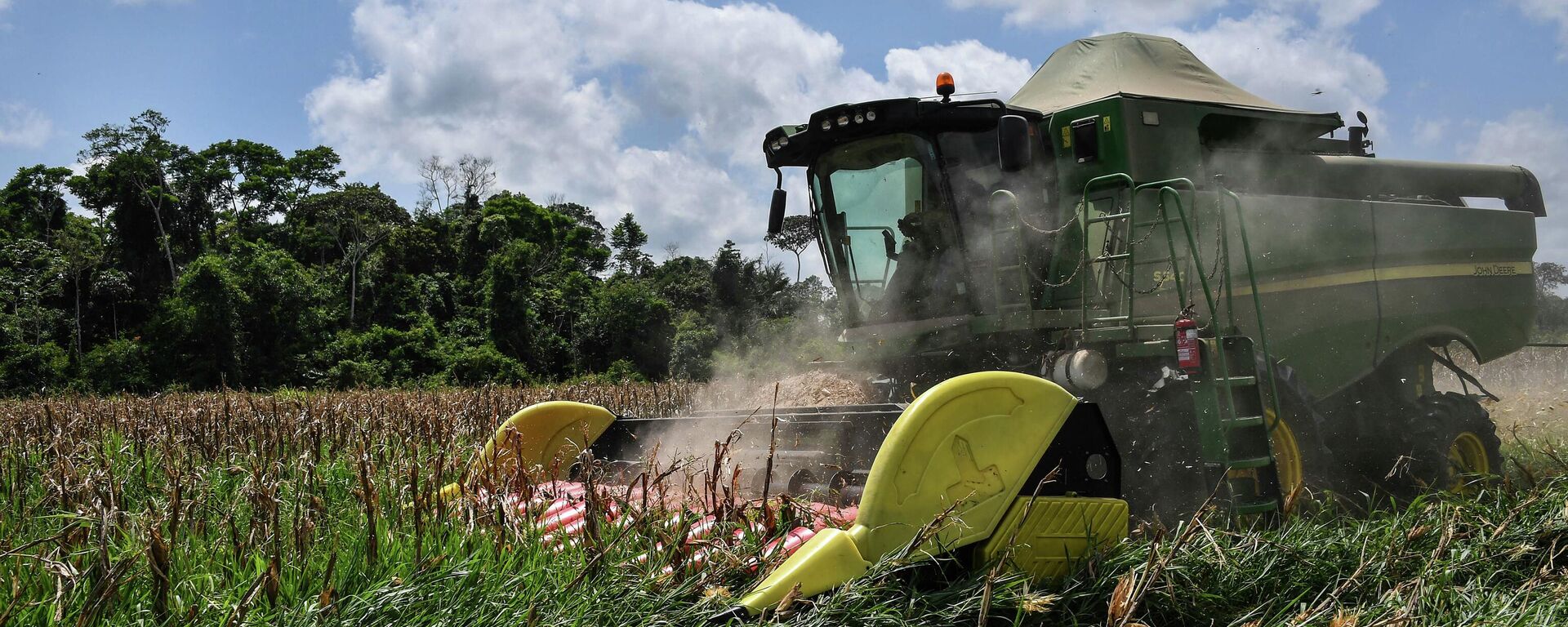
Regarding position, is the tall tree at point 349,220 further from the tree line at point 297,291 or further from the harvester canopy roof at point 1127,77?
the harvester canopy roof at point 1127,77

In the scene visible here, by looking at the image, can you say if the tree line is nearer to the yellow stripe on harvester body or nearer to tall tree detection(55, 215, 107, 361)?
tall tree detection(55, 215, 107, 361)

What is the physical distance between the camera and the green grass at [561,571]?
268 centimetres

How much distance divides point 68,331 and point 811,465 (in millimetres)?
39516

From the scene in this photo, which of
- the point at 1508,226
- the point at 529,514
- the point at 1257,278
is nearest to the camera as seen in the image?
the point at 529,514

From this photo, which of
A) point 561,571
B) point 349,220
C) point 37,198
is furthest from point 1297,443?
point 37,198

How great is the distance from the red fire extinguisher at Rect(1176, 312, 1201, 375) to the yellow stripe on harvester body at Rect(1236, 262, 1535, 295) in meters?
1.25

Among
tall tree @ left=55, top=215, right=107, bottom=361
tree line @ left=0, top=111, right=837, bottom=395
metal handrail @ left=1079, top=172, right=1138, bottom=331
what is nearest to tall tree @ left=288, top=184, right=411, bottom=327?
tree line @ left=0, top=111, right=837, bottom=395

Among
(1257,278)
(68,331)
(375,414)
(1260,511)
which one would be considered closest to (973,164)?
(1257,278)

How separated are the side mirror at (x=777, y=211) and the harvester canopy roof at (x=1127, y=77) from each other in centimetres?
168

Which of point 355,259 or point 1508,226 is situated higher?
point 355,259

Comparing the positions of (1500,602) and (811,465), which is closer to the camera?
(1500,602)

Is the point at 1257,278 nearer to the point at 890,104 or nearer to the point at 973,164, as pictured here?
the point at 973,164

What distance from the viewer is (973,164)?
214 inches

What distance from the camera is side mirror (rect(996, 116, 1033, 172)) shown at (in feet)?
16.1
